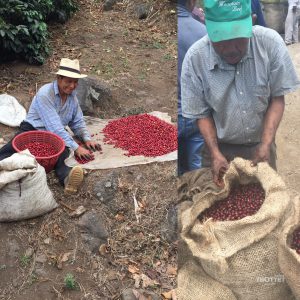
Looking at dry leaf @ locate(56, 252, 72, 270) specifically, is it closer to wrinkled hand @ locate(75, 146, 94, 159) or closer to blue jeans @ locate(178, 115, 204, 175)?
wrinkled hand @ locate(75, 146, 94, 159)

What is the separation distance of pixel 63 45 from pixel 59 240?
4.55 meters

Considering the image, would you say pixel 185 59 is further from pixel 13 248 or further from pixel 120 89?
pixel 120 89

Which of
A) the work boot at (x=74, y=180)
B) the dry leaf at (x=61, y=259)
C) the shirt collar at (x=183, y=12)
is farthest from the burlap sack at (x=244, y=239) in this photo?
the work boot at (x=74, y=180)

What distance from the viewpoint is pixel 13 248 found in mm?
4238

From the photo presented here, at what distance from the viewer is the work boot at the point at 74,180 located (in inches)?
179

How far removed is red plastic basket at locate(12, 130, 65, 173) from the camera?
15.4ft

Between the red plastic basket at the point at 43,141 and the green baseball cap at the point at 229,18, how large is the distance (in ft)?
8.51

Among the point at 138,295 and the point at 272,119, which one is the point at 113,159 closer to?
the point at 138,295

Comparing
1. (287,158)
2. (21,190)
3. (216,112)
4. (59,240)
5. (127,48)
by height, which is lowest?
(127,48)

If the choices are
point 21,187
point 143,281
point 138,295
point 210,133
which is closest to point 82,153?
point 21,187

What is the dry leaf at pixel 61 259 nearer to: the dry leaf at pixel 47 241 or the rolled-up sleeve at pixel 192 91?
the dry leaf at pixel 47 241

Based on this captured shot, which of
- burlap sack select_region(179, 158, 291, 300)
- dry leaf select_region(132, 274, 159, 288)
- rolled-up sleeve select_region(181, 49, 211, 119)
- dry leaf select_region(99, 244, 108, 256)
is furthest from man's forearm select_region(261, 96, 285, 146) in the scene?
dry leaf select_region(99, 244, 108, 256)

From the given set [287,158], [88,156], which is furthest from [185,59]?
[88,156]

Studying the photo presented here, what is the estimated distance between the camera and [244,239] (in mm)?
2408
